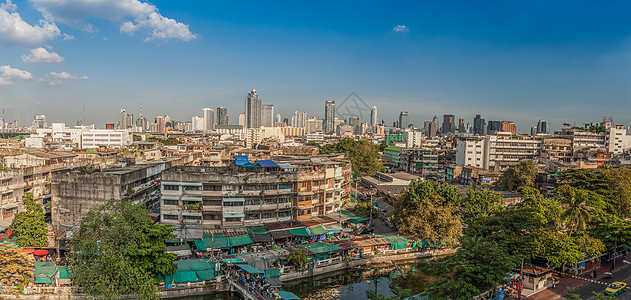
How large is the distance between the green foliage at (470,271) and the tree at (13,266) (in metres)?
24.8

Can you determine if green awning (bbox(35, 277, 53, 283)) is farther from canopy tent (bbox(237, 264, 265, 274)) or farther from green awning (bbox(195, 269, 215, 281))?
canopy tent (bbox(237, 264, 265, 274))

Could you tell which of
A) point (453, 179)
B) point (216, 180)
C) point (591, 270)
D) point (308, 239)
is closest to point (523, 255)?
point (591, 270)

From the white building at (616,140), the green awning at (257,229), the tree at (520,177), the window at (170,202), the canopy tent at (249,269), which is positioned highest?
the white building at (616,140)

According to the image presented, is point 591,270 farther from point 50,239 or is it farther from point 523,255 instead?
point 50,239

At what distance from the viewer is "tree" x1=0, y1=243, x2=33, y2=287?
79.3ft

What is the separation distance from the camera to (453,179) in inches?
2965

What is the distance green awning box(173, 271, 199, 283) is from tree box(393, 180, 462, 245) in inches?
792

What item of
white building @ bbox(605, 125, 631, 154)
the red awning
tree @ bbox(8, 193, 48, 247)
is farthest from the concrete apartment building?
white building @ bbox(605, 125, 631, 154)

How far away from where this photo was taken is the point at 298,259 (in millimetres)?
31781

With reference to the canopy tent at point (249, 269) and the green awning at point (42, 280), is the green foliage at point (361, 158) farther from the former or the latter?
the green awning at point (42, 280)

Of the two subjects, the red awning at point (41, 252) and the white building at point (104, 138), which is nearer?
the red awning at point (41, 252)

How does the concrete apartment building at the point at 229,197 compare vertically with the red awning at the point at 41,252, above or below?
above

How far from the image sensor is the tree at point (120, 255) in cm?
2328

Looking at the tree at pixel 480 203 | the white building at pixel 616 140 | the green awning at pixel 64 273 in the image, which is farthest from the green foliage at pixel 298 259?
the white building at pixel 616 140
